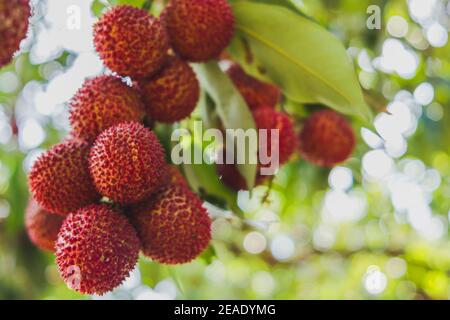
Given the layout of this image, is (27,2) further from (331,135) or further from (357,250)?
(357,250)

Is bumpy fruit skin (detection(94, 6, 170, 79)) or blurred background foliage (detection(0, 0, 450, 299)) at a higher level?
bumpy fruit skin (detection(94, 6, 170, 79))

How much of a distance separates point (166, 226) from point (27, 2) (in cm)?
46

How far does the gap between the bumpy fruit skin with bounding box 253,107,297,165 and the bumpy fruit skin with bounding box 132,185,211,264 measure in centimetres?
33

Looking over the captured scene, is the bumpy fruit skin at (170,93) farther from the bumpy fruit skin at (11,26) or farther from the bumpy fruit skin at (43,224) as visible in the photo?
the bumpy fruit skin at (11,26)

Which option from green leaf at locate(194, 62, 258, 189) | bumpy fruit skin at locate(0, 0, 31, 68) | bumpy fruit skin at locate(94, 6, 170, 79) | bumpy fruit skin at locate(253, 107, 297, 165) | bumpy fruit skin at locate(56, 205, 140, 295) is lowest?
bumpy fruit skin at locate(253, 107, 297, 165)

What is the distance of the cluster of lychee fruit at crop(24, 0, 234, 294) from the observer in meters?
1.00

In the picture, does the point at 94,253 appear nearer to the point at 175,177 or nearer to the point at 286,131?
the point at 175,177

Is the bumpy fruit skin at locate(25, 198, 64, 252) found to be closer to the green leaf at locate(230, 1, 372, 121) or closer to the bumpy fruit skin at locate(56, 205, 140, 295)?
the bumpy fruit skin at locate(56, 205, 140, 295)

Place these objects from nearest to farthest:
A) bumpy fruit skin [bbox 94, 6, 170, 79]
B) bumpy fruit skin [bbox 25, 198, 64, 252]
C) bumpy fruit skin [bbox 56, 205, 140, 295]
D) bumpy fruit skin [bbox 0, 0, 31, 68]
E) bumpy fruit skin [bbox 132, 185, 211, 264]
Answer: bumpy fruit skin [bbox 0, 0, 31, 68] → bumpy fruit skin [bbox 56, 205, 140, 295] → bumpy fruit skin [bbox 132, 185, 211, 264] → bumpy fruit skin [bbox 94, 6, 170, 79] → bumpy fruit skin [bbox 25, 198, 64, 252]

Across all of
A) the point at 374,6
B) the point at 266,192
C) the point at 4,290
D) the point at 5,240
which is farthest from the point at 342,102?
the point at 4,290

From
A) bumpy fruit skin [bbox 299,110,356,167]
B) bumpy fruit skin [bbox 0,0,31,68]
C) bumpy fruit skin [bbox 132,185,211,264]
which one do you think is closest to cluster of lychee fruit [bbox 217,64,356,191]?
bumpy fruit skin [bbox 299,110,356,167]

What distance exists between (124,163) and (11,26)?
346mm

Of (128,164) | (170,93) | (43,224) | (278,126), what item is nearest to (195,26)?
(170,93)

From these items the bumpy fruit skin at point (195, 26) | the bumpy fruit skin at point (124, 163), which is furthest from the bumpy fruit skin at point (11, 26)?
the bumpy fruit skin at point (195, 26)
